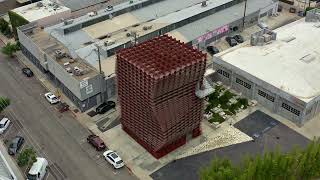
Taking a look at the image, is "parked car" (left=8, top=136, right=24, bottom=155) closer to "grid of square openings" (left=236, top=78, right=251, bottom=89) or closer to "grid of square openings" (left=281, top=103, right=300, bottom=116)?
"grid of square openings" (left=236, top=78, right=251, bottom=89)

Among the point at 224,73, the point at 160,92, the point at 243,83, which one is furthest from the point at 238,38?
the point at 160,92

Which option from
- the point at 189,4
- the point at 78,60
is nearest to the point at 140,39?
the point at 78,60

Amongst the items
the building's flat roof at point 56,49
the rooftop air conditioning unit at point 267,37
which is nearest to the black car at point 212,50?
the rooftop air conditioning unit at point 267,37

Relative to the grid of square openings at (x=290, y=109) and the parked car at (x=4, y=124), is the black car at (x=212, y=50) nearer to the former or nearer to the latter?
the grid of square openings at (x=290, y=109)

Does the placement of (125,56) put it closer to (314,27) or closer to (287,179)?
(287,179)

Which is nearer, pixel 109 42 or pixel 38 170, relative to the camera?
pixel 38 170

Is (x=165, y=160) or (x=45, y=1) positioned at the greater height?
(x=45, y=1)

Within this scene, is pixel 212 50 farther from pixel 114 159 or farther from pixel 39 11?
pixel 39 11
